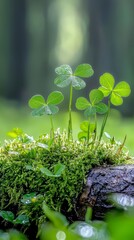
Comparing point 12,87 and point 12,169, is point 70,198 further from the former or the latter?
point 12,87

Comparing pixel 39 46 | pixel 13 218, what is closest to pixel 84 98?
pixel 13 218

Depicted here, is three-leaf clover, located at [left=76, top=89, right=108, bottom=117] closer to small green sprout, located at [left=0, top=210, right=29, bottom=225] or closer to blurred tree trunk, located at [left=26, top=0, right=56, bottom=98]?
small green sprout, located at [left=0, top=210, right=29, bottom=225]

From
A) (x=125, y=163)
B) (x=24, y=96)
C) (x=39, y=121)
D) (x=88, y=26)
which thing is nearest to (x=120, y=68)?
(x=88, y=26)

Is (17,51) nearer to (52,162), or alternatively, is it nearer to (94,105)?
(94,105)

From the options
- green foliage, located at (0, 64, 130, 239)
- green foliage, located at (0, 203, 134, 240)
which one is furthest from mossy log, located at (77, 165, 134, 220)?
green foliage, located at (0, 203, 134, 240)

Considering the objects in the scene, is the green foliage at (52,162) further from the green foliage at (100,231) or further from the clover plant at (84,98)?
the green foliage at (100,231)
